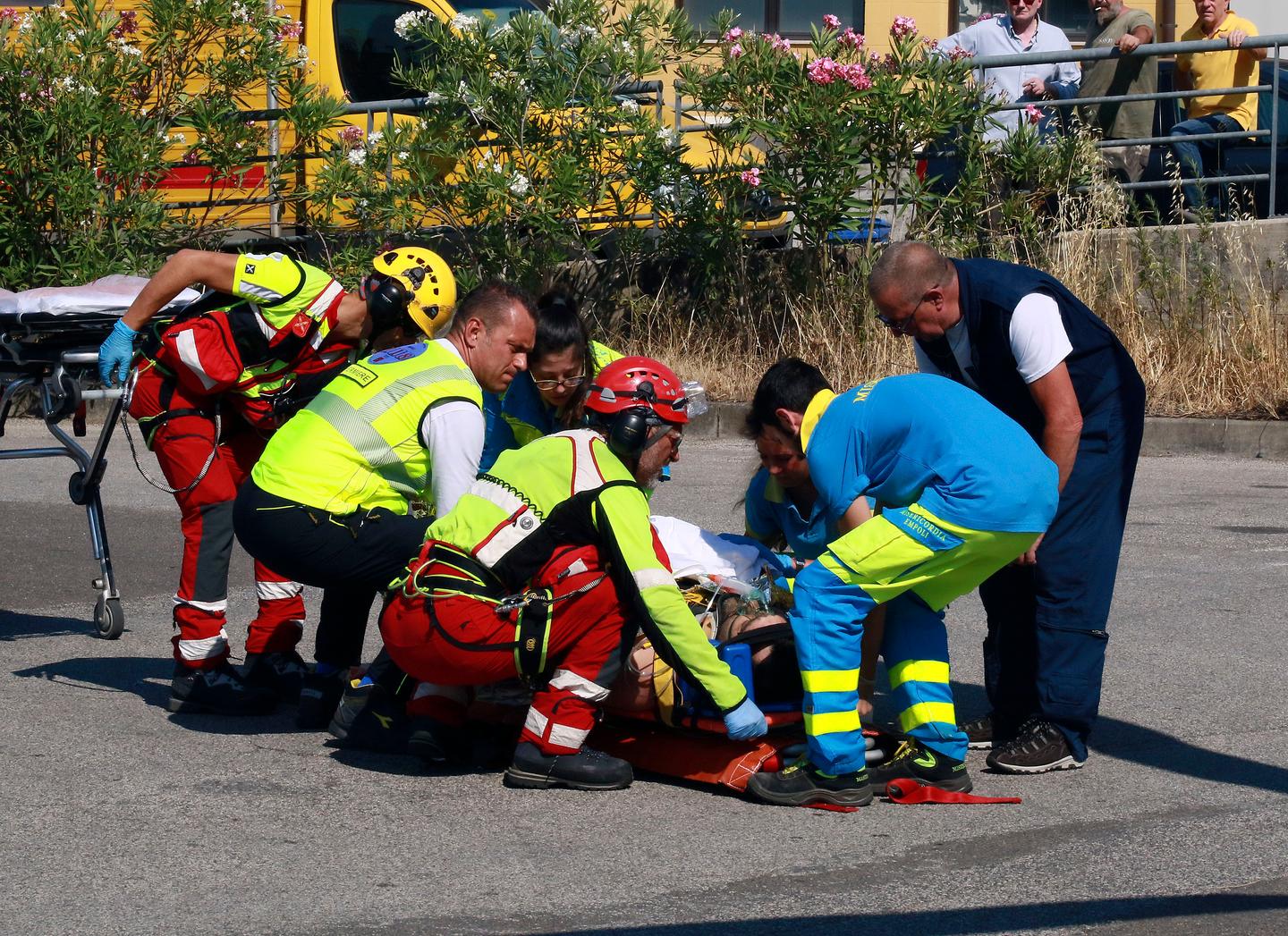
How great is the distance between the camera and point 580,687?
5.06 meters

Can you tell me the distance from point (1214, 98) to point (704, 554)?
9.66 m

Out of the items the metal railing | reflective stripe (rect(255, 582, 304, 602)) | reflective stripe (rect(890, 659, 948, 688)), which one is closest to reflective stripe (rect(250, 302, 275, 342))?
reflective stripe (rect(255, 582, 304, 602))

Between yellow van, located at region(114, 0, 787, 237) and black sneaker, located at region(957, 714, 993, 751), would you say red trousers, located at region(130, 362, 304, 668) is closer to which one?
black sneaker, located at region(957, 714, 993, 751)

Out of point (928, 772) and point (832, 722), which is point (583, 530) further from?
point (928, 772)

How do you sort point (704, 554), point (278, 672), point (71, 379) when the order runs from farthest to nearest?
point (71, 379) < point (278, 672) < point (704, 554)

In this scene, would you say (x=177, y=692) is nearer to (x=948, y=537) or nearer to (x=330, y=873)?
(x=330, y=873)

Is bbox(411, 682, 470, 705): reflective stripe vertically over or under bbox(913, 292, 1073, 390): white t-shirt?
under

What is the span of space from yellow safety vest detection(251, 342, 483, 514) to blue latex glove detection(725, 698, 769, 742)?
1.30 m

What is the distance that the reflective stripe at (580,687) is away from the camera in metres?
5.06

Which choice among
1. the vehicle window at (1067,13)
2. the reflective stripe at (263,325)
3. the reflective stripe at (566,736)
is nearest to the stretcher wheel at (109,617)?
the reflective stripe at (263,325)

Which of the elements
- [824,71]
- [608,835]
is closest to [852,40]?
[824,71]

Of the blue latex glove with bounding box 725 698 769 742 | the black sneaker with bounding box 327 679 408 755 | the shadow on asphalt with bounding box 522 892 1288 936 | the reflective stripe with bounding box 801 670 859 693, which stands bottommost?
the black sneaker with bounding box 327 679 408 755

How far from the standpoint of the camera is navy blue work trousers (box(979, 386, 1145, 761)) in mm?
5367

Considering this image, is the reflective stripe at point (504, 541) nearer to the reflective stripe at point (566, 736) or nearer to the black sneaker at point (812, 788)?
the reflective stripe at point (566, 736)
